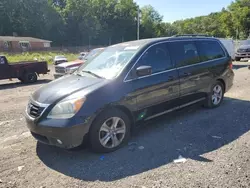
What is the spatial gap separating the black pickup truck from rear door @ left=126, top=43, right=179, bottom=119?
412 inches

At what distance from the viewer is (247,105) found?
21.4 feet

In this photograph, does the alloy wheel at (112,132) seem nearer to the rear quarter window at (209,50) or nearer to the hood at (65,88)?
the hood at (65,88)

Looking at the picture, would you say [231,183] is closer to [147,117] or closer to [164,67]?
[147,117]

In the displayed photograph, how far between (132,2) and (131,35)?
52.1 ft

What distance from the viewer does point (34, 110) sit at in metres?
3.93

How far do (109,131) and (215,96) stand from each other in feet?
11.6

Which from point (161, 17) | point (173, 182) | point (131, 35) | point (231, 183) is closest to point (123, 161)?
point (173, 182)

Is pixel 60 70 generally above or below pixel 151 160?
above

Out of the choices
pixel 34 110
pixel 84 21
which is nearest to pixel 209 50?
pixel 34 110

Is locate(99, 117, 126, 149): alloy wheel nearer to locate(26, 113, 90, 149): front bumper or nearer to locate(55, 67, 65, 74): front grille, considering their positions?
locate(26, 113, 90, 149): front bumper

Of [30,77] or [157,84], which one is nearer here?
[157,84]

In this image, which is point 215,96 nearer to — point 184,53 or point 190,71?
point 190,71

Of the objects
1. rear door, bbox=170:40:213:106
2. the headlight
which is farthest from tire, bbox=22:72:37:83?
the headlight

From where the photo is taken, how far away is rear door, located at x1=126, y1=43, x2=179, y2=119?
14.4 ft
